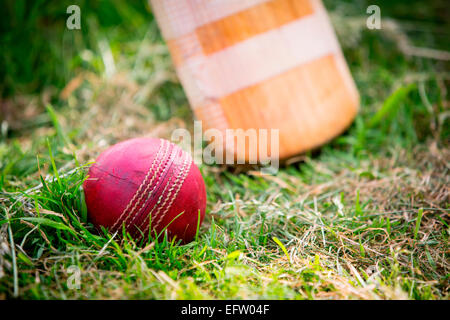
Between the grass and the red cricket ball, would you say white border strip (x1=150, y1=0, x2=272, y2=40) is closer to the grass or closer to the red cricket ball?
the grass

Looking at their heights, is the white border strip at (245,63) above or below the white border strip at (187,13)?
below

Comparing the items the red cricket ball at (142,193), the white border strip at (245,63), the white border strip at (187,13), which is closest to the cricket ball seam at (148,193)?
the red cricket ball at (142,193)

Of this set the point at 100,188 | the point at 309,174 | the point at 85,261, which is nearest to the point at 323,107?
the point at 309,174

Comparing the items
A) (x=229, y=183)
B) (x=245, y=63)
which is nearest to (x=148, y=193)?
(x=229, y=183)

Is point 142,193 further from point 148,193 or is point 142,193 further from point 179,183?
point 179,183

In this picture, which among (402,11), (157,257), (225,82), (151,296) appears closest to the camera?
(151,296)

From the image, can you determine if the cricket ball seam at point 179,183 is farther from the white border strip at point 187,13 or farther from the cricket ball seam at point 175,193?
the white border strip at point 187,13
